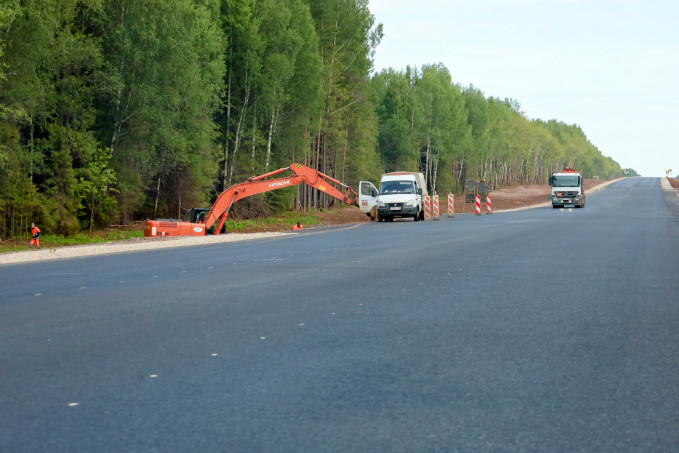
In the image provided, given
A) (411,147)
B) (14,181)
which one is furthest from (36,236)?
(411,147)

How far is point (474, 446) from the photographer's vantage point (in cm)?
389

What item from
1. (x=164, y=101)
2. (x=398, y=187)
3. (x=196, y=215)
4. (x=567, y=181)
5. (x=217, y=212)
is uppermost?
(x=164, y=101)

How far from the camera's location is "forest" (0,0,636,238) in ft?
91.2

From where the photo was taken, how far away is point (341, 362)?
19.3 ft

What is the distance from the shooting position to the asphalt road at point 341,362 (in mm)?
4098

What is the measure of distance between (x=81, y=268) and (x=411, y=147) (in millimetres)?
66761

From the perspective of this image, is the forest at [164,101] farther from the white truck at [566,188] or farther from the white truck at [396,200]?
the white truck at [566,188]

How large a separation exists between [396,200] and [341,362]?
30749mm

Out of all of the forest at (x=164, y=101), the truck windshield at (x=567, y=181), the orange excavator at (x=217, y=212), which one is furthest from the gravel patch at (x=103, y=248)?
the truck windshield at (x=567, y=181)

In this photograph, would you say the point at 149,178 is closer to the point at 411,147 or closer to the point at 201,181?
the point at 201,181

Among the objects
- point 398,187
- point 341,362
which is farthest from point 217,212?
point 341,362

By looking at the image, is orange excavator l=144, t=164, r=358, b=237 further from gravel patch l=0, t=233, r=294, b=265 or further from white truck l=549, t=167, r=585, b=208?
white truck l=549, t=167, r=585, b=208

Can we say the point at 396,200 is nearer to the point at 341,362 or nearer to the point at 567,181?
the point at 567,181

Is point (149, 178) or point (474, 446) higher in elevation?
point (149, 178)
